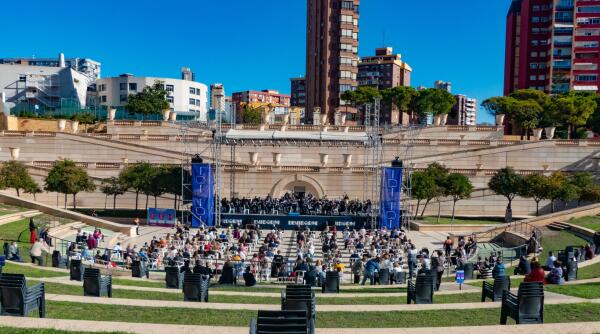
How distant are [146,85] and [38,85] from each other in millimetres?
16778

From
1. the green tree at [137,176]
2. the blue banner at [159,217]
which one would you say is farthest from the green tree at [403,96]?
the blue banner at [159,217]

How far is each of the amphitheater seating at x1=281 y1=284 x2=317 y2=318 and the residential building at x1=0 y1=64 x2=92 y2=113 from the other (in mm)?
79207

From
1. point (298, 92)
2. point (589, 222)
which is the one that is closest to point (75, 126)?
point (589, 222)

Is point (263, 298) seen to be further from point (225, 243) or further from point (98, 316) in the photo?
point (225, 243)

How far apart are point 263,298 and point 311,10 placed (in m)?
82.7

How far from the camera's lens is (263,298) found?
1320 centimetres

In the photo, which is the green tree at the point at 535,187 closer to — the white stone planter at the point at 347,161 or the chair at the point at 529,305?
the white stone planter at the point at 347,161

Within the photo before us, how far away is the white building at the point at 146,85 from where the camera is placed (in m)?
94.1

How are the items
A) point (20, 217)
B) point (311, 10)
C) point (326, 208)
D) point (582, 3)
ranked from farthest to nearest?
point (311, 10) < point (582, 3) < point (326, 208) < point (20, 217)

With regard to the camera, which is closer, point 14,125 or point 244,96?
point 14,125

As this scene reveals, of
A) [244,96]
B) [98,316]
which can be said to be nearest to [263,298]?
[98,316]

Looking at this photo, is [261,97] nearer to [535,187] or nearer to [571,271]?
A: [535,187]

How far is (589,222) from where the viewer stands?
3114 cm

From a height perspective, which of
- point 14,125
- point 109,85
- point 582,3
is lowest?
point 14,125
